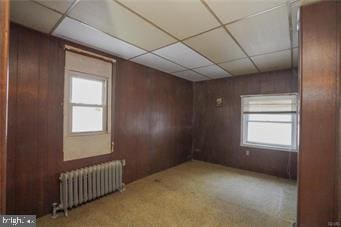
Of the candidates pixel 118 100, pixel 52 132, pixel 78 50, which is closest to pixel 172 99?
pixel 118 100

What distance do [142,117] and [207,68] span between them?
1.76 metres

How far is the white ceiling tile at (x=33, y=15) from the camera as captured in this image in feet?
5.78

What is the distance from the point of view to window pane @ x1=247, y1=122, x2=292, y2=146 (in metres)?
3.98

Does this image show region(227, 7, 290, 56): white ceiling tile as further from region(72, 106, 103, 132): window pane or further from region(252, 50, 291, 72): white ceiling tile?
region(72, 106, 103, 132): window pane

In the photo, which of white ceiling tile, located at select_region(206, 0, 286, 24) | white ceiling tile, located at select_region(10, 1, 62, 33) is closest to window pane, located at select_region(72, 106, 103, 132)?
white ceiling tile, located at select_region(10, 1, 62, 33)

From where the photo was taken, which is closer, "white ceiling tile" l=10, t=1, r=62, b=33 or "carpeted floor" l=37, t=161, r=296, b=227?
"white ceiling tile" l=10, t=1, r=62, b=33

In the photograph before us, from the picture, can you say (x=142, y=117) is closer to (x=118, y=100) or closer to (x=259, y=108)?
(x=118, y=100)

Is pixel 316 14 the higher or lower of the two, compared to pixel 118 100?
higher

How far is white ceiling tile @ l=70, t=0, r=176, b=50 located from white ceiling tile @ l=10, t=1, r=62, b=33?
254mm

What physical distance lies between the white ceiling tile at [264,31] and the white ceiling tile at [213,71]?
3.58 ft

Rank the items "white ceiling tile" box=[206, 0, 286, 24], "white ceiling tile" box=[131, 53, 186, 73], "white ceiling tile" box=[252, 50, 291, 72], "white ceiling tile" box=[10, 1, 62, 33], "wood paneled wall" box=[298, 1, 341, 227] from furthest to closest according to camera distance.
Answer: "white ceiling tile" box=[131, 53, 186, 73] → "white ceiling tile" box=[252, 50, 291, 72] → "white ceiling tile" box=[10, 1, 62, 33] → "white ceiling tile" box=[206, 0, 286, 24] → "wood paneled wall" box=[298, 1, 341, 227]

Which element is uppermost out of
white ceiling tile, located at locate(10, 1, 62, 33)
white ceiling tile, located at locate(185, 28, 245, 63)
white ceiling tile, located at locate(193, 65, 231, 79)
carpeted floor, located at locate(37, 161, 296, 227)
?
white ceiling tile, located at locate(10, 1, 62, 33)

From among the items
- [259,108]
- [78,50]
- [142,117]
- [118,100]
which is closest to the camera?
[78,50]

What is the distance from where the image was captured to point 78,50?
2623mm
